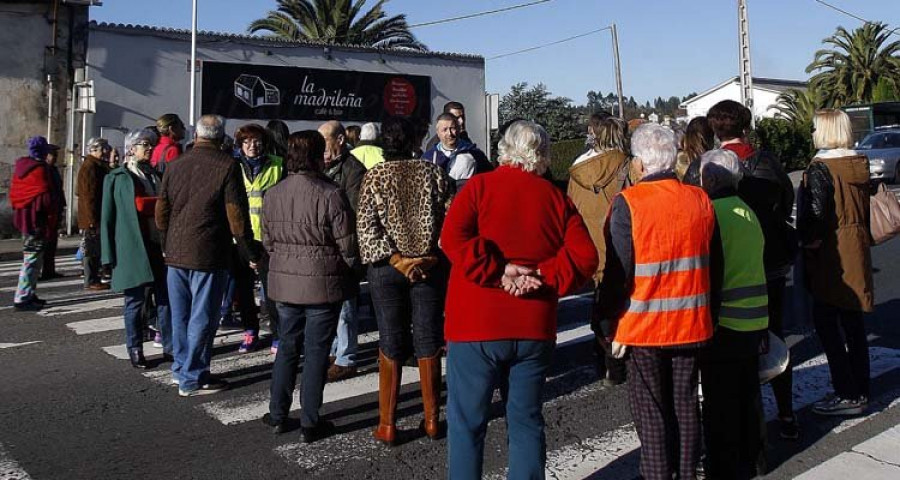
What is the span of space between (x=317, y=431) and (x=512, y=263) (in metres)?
2.04

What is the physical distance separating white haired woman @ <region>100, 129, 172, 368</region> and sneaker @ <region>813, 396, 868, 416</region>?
4.81 metres

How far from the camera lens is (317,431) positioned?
193 inches

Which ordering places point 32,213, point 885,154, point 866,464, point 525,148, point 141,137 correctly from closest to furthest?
point 525,148
point 866,464
point 141,137
point 32,213
point 885,154

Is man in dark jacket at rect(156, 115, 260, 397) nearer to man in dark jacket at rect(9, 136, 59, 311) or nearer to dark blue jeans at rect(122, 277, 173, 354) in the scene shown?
dark blue jeans at rect(122, 277, 173, 354)

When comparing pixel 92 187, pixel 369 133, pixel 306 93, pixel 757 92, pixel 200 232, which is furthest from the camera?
pixel 757 92

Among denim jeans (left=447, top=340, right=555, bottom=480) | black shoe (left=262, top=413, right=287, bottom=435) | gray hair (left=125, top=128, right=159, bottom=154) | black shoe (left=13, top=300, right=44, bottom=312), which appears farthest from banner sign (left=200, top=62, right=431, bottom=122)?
denim jeans (left=447, top=340, right=555, bottom=480)

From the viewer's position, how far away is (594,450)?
15.4 ft

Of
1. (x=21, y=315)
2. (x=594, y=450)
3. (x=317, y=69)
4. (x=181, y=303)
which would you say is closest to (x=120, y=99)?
(x=317, y=69)

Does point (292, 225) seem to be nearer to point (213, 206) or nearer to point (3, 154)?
point (213, 206)

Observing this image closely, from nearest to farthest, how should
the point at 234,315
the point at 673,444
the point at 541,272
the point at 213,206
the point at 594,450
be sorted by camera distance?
the point at 541,272
the point at 673,444
the point at 594,450
the point at 213,206
the point at 234,315

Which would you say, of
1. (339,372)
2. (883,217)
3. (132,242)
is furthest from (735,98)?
(132,242)

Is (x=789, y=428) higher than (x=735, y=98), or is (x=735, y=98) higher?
(x=735, y=98)

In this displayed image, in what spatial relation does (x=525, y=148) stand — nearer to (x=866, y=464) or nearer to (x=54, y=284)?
(x=866, y=464)

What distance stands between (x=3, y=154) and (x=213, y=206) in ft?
49.9
